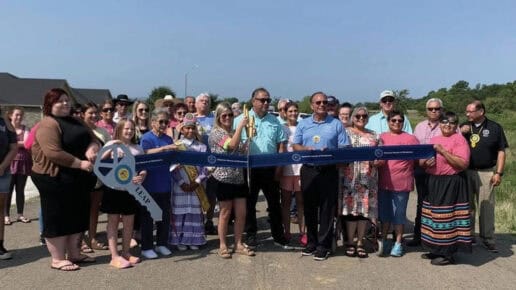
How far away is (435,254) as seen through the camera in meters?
5.49

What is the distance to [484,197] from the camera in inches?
244

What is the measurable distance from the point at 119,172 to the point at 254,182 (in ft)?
6.06

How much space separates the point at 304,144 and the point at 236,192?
1.05m

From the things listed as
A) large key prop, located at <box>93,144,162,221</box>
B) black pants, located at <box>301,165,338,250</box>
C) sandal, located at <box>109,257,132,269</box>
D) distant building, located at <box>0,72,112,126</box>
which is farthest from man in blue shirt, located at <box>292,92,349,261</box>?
distant building, located at <box>0,72,112,126</box>

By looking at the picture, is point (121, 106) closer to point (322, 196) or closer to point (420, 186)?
point (322, 196)

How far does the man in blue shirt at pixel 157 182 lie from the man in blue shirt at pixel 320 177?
1664 millimetres

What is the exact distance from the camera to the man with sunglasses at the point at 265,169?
19.3ft

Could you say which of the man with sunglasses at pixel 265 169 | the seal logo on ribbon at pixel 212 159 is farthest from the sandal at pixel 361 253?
the seal logo on ribbon at pixel 212 159

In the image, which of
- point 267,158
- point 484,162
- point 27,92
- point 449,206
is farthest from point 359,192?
point 27,92

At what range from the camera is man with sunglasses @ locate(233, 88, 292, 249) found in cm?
588

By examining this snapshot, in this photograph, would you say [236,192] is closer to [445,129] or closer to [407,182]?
[407,182]

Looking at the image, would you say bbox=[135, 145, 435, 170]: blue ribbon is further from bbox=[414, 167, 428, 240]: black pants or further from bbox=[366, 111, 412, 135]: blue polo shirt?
bbox=[366, 111, 412, 135]: blue polo shirt

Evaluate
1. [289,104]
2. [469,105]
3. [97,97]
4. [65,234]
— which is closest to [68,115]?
[65,234]

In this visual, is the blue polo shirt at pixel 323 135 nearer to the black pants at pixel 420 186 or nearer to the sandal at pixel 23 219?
the black pants at pixel 420 186
